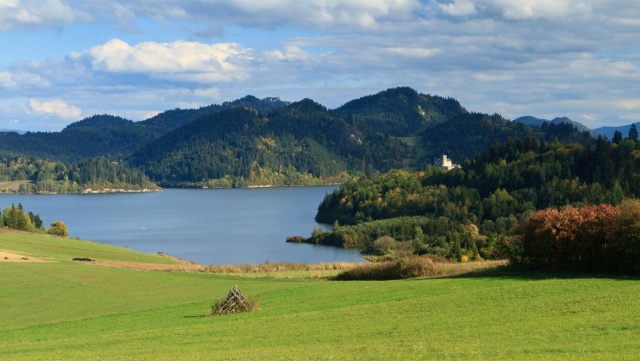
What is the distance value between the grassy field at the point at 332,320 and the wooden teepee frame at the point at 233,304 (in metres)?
0.83

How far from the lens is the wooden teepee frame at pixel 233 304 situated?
102 feet

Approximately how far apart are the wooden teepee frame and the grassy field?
832mm

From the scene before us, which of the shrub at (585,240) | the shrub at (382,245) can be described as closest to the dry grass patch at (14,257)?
the shrub at (585,240)

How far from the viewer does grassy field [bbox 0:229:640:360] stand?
19.7m

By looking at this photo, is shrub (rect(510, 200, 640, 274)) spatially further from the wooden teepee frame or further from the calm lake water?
the calm lake water

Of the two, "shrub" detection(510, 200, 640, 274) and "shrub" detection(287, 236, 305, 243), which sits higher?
"shrub" detection(510, 200, 640, 274)

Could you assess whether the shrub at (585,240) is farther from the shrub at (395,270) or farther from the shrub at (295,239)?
the shrub at (295,239)

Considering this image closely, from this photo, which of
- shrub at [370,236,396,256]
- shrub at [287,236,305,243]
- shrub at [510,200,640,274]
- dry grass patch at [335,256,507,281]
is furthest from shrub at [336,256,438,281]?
shrub at [287,236,305,243]

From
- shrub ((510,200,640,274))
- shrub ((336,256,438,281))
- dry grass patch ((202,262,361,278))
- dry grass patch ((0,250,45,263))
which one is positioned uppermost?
shrub ((510,200,640,274))

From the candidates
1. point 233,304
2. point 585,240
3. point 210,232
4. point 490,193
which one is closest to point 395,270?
point 585,240

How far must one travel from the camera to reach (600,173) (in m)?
131

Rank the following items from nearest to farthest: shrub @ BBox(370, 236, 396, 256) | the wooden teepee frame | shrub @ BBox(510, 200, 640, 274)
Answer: the wooden teepee frame
shrub @ BBox(510, 200, 640, 274)
shrub @ BBox(370, 236, 396, 256)

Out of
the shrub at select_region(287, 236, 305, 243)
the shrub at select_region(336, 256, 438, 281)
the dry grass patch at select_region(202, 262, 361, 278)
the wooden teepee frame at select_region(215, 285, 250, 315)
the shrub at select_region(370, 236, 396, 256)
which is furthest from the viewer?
the shrub at select_region(287, 236, 305, 243)

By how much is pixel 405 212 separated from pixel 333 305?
405ft
